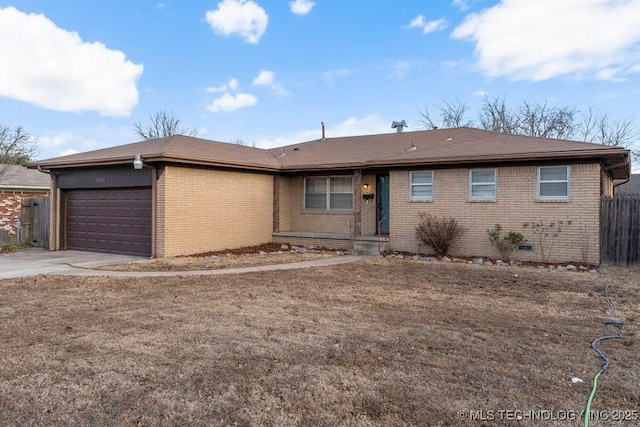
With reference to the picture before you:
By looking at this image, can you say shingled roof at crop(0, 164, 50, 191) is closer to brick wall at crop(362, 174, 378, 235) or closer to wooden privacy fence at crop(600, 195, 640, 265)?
brick wall at crop(362, 174, 378, 235)

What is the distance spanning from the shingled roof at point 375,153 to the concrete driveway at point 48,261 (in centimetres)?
283

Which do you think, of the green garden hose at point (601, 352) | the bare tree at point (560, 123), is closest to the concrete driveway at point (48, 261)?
the green garden hose at point (601, 352)

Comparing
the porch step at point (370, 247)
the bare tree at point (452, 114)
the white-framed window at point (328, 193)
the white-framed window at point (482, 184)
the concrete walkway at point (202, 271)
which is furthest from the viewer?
the bare tree at point (452, 114)

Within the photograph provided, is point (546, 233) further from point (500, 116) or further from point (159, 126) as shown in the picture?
point (159, 126)

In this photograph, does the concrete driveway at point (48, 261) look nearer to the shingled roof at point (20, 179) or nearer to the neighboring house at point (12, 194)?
the neighboring house at point (12, 194)

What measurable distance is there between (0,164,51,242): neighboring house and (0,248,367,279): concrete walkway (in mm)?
5674

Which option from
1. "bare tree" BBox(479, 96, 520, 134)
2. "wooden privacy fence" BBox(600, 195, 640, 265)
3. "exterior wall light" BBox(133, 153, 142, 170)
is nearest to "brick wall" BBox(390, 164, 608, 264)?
"wooden privacy fence" BBox(600, 195, 640, 265)

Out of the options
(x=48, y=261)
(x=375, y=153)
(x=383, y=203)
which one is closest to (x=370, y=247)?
(x=383, y=203)

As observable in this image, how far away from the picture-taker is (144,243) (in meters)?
13.1

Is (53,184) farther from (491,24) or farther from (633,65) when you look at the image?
(633,65)

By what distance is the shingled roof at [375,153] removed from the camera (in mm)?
11688

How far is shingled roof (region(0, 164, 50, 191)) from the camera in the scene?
19812 mm

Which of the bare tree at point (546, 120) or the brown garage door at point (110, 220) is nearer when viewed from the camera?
the brown garage door at point (110, 220)

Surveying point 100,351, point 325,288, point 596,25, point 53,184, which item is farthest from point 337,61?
point 100,351
